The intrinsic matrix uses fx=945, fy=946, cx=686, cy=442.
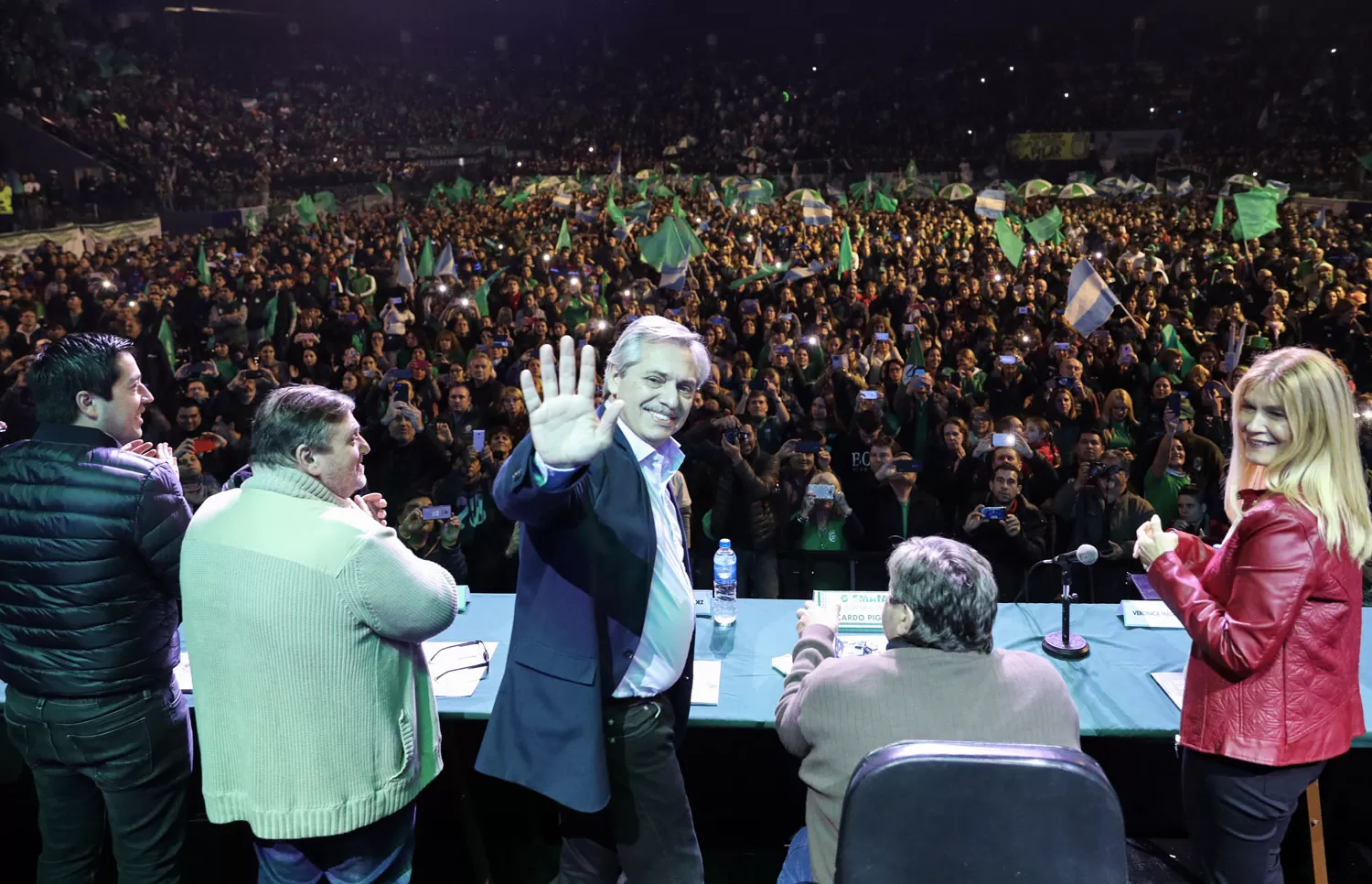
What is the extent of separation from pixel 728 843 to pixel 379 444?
3723mm

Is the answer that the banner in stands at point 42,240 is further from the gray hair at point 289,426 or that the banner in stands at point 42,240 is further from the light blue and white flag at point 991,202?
the gray hair at point 289,426

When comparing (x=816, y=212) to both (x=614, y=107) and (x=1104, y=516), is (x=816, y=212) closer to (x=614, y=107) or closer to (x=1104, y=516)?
(x=1104, y=516)

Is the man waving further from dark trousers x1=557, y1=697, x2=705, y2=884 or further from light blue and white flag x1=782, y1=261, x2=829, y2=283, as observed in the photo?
light blue and white flag x1=782, y1=261, x2=829, y2=283

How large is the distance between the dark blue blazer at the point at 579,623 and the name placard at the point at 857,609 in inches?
52.2

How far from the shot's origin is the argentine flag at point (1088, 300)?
6582mm

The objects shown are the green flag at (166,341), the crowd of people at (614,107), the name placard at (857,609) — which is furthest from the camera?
the crowd of people at (614,107)

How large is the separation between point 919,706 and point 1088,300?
18.6ft

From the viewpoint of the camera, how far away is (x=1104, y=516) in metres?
4.88

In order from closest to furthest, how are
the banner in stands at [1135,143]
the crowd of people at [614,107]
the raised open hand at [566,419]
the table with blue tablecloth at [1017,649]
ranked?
1. the raised open hand at [566,419]
2. the table with blue tablecloth at [1017,649]
3. the crowd of people at [614,107]
4. the banner in stands at [1135,143]

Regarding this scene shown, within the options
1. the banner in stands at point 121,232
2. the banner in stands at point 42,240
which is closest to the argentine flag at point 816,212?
the banner in stands at point 42,240

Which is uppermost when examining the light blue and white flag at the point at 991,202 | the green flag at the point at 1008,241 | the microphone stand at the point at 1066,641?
the light blue and white flag at the point at 991,202

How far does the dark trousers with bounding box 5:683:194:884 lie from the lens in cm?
226

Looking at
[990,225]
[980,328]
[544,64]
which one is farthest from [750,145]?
[980,328]

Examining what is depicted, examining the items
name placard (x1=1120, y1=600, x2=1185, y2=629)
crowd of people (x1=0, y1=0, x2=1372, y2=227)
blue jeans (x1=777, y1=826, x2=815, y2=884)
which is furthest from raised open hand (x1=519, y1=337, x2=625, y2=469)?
crowd of people (x1=0, y1=0, x2=1372, y2=227)
